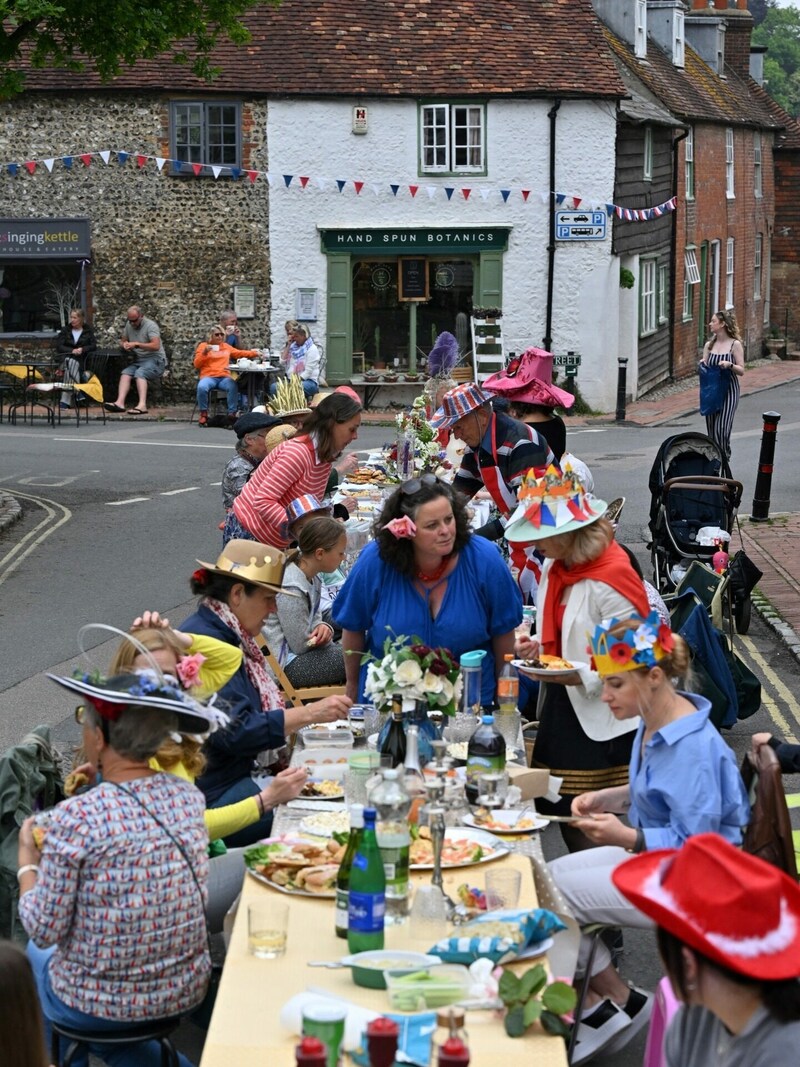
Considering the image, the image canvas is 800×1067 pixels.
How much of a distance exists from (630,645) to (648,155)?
95.3 ft

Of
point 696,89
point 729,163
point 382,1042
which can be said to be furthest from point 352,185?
point 382,1042

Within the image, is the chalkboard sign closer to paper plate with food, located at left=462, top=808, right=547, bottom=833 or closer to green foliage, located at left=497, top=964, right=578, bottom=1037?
paper plate with food, located at left=462, top=808, right=547, bottom=833

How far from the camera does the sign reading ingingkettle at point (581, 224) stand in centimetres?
2919

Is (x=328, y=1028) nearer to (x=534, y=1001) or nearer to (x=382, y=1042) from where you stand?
(x=382, y=1042)

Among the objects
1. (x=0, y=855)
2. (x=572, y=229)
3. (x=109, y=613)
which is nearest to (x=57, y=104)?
(x=572, y=229)

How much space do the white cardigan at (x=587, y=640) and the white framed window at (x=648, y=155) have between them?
88.5ft

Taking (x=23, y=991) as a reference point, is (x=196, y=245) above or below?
above

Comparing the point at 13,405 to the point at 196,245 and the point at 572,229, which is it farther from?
the point at 572,229

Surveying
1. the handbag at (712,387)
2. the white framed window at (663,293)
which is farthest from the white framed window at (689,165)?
the handbag at (712,387)

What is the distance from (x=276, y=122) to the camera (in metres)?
29.1

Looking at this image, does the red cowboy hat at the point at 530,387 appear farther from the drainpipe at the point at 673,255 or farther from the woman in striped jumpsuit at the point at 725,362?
the drainpipe at the point at 673,255

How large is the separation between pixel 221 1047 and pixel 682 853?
1.36m

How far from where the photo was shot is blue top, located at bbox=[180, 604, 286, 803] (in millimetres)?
5957

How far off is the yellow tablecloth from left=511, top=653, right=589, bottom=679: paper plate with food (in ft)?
4.50
